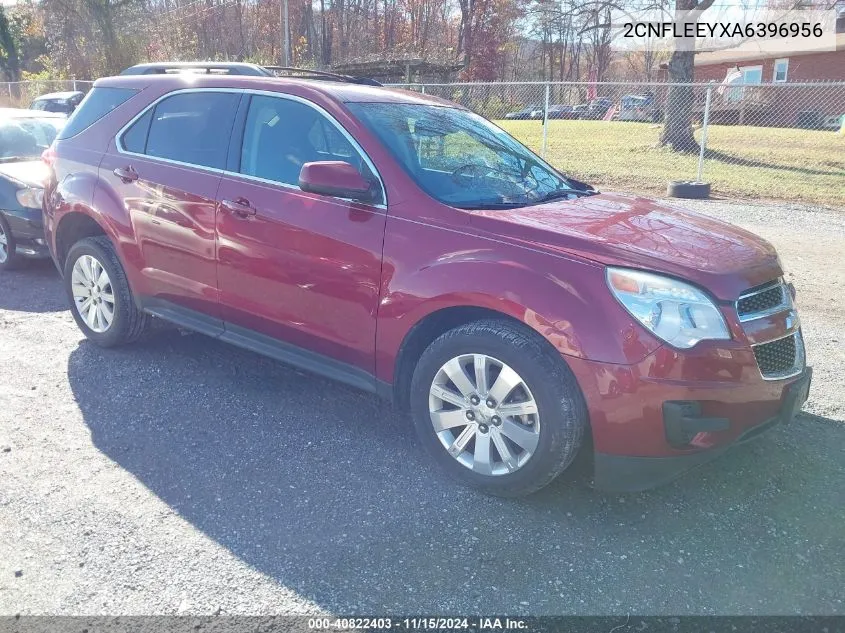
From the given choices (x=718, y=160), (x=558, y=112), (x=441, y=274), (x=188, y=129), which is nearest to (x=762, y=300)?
(x=441, y=274)

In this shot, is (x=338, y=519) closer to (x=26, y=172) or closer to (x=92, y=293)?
(x=92, y=293)

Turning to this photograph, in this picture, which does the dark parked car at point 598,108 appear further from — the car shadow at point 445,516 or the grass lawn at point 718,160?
the car shadow at point 445,516

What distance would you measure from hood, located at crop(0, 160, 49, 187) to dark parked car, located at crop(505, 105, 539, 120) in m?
19.9

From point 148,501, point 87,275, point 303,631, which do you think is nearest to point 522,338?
point 303,631

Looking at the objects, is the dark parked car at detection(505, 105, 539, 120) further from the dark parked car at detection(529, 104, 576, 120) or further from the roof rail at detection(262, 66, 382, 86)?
the roof rail at detection(262, 66, 382, 86)

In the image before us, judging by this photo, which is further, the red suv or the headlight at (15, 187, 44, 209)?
the headlight at (15, 187, 44, 209)

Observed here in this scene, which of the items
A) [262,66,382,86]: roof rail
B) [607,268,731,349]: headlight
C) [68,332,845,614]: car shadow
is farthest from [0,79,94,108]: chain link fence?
[607,268,731,349]: headlight

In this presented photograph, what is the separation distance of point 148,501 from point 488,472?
1.56 meters

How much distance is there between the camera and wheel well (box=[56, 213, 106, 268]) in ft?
16.4

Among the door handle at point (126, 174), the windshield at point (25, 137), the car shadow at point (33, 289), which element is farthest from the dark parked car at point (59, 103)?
the door handle at point (126, 174)

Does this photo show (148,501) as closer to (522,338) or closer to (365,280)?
(365,280)

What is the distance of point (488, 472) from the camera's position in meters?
3.22

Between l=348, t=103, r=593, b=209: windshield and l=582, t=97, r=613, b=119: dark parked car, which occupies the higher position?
l=582, t=97, r=613, b=119: dark parked car

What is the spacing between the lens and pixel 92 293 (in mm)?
4957
